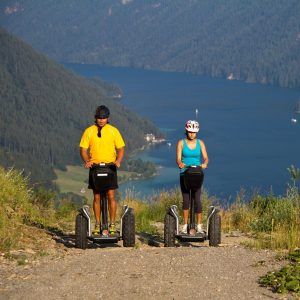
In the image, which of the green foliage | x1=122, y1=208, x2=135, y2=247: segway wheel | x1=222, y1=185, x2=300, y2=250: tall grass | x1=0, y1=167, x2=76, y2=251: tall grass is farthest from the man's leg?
the green foliage

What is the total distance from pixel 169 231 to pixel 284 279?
3043 millimetres

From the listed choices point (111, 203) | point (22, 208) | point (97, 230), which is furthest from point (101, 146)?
point (22, 208)

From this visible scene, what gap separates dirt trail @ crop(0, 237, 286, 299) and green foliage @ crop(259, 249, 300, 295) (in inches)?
3.9

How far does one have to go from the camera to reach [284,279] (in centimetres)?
752

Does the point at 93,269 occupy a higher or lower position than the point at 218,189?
higher

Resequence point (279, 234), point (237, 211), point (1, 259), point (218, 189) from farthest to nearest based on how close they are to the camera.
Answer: point (218, 189)
point (237, 211)
point (279, 234)
point (1, 259)

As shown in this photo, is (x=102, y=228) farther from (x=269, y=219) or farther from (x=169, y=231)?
(x=269, y=219)

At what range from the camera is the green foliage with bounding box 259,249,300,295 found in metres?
7.29

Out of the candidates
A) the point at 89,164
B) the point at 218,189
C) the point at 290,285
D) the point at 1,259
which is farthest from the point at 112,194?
the point at 218,189

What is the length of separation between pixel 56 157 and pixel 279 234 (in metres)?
188

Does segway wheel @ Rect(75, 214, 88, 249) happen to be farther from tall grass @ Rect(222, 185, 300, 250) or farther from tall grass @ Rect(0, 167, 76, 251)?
tall grass @ Rect(222, 185, 300, 250)

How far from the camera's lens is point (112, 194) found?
10453 mm

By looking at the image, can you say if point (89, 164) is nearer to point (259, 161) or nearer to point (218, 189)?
point (218, 189)

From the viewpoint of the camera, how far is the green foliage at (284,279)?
7289 mm
